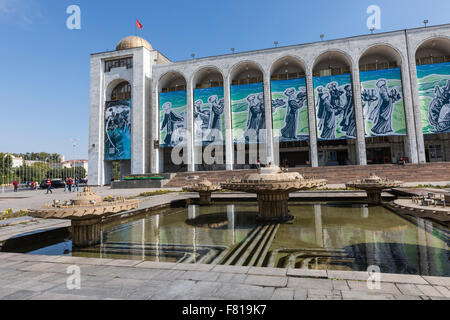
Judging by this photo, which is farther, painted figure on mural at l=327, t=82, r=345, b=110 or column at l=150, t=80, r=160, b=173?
column at l=150, t=80, r=160, b=173

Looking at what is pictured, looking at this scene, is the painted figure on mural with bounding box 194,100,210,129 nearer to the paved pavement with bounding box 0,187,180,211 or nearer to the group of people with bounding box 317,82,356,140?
the group of people with bounding box 317,82,356,140

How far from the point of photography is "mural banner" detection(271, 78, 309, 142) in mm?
29656

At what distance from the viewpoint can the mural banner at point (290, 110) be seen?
2966 cm

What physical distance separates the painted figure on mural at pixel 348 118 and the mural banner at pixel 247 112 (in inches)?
369

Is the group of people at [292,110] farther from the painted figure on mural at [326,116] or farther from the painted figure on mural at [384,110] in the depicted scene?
the painted figure on mural at [384,110]

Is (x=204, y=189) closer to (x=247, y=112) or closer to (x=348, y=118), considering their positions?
(x=247, y=112)

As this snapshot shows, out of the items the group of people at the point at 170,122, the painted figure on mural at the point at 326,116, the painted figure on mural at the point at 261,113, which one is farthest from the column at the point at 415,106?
the group of people at the point at 170,122

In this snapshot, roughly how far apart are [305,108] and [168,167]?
22.7 m

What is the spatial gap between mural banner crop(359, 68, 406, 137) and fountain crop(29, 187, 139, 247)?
29.2 meters

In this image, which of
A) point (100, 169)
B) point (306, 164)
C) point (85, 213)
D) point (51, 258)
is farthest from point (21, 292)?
point (100, 169)

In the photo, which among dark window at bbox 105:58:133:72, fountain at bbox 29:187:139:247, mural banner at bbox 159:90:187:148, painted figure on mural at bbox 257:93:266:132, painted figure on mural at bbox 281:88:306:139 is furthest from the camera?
dark window at bbox 105:58:133:72

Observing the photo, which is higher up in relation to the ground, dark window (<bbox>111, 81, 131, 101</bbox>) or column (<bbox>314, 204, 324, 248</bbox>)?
dark window (<bbox>111, 81, 131, 101</bbox>)

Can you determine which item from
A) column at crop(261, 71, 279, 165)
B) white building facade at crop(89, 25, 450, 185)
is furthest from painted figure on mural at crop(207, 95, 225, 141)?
column at crop(261, 71, 279, 165)
